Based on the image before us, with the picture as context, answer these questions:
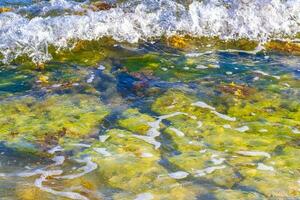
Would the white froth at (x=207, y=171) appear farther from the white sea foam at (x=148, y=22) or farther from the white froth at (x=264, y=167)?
the white sea foam at (x=148, y=22)

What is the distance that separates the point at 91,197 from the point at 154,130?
73.3 inches

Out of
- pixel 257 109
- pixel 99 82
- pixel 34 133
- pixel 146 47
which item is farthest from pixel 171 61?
pixel 34 133

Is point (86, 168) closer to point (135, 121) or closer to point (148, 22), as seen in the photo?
point (135, 121)

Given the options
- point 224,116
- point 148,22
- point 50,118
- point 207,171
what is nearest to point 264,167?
point 207,171

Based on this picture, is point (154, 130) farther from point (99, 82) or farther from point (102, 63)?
point (102, 63)

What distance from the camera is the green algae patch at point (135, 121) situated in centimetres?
661

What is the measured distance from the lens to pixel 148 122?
6.79 meters

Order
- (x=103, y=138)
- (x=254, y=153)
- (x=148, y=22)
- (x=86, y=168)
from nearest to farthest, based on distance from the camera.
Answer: (x=86, y=168) → (x=254, y=153) → (x=103, y=138) → (x=148, y=22)

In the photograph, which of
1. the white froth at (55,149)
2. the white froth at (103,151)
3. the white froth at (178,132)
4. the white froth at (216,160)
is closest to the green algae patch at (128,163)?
the white froth at (103,151)

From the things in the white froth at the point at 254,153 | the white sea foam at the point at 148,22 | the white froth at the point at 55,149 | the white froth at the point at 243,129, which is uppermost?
the white sea foam at the point at 148,22

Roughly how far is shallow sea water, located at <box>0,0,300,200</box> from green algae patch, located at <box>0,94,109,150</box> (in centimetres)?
2

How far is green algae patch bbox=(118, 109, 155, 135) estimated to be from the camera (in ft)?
21.7

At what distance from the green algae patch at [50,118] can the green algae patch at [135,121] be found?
13.3 inches

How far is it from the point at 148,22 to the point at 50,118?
4.90 meters
